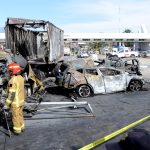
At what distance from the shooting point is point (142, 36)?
3123 inches

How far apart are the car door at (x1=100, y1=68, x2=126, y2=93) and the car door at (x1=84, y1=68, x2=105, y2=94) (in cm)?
21

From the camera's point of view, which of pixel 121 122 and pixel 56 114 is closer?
pixel 121 122

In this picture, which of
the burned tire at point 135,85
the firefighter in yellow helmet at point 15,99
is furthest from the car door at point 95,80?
the firefighter in yellow helmet at point 15,99

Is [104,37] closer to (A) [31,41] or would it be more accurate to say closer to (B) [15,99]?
(A) [31,41]

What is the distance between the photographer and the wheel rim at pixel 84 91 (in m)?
13.8

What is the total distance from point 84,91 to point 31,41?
835cm

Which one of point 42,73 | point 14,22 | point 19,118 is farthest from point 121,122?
point 14,22

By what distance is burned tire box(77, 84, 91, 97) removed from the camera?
Answer: 13742mm

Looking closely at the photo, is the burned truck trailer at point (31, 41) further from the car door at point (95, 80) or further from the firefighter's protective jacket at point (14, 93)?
the firefighter's protective jacket at point (14, 93)

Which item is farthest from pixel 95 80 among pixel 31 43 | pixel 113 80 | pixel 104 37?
pixel 104 37

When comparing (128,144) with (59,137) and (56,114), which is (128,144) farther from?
(56,114)

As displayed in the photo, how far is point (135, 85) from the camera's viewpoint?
1515cm

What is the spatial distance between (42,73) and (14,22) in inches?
132

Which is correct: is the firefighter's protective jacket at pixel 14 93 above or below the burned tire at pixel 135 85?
above
